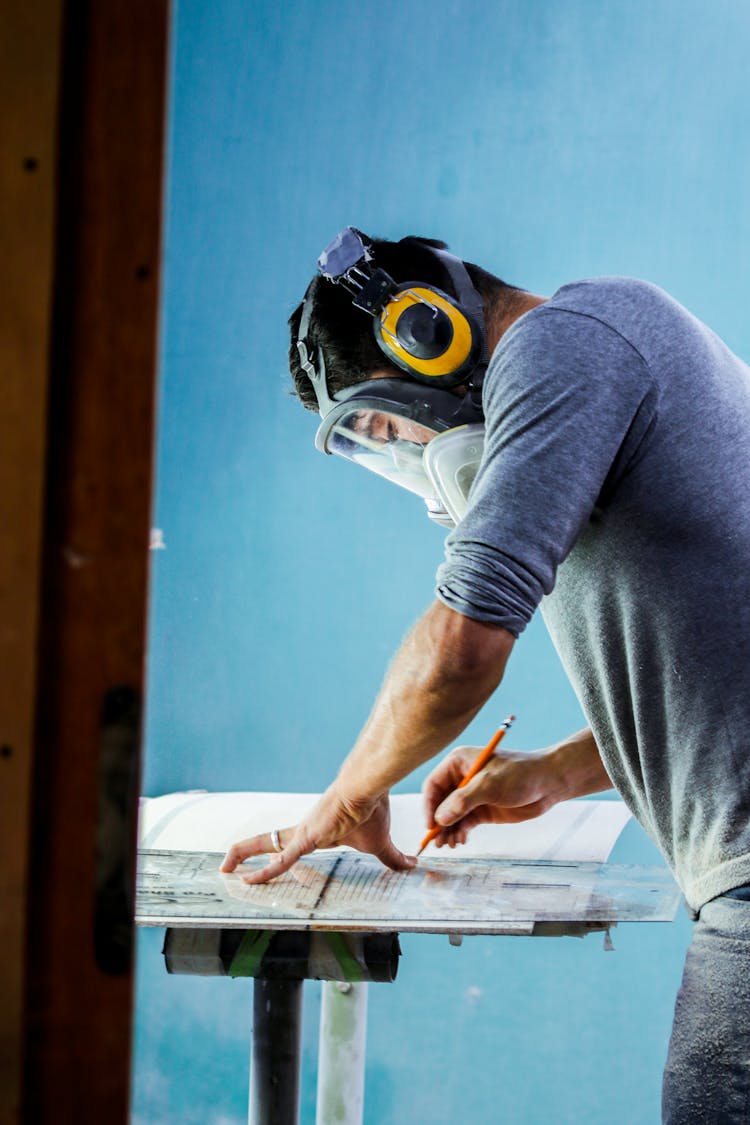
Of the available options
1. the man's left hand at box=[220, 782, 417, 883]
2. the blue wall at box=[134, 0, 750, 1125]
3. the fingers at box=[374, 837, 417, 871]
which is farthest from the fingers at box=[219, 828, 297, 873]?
the blue wall at box=[134, 0, 750, 1125]

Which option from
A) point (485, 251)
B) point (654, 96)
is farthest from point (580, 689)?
point (654, 96)

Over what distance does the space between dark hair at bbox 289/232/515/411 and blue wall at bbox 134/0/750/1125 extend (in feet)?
3.37

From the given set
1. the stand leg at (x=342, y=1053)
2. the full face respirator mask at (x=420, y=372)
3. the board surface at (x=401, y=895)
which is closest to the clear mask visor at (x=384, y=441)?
the full face respirator mask at (x=420, y=372)

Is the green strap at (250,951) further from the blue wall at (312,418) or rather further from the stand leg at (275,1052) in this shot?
the blue wall at (312,418)

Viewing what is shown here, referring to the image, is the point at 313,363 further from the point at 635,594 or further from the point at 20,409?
the point at 20,409

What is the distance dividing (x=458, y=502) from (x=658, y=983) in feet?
5.05

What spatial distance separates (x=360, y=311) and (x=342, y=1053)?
1.19 meters

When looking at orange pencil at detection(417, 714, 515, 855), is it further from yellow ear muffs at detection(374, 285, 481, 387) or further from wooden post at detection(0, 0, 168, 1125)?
wooden post at detection(0, 0, 168, 1125)

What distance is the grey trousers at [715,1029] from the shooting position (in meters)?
1.00

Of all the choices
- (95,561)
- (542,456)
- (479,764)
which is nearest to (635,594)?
(542,456)

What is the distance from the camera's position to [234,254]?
2.47 metres

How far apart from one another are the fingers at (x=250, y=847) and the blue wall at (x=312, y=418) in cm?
104

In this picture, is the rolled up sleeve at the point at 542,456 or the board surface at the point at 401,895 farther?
the board surface at the point at 401,895

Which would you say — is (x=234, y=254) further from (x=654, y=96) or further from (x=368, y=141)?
(x=654, y=96)
